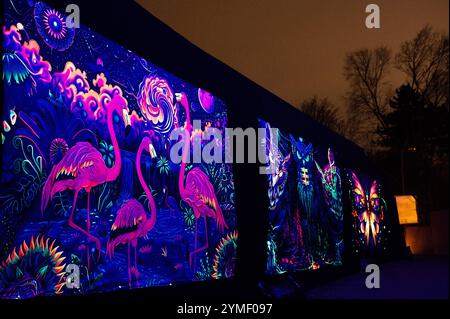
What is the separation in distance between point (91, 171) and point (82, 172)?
0.29ft

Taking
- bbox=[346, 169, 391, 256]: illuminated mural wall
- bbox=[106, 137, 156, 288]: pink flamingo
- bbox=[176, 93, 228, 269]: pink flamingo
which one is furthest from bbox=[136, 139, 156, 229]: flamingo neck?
bbox=[346, 169, 391, 256]: illuminated mural wall

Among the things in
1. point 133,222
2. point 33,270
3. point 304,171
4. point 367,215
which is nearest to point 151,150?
point 133,222

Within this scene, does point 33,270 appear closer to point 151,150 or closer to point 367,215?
point 151,150

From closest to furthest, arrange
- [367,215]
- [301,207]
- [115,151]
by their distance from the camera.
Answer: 1. [115,151]
2. [301,207]
3. [367,215]

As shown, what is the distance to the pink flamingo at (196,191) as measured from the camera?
15.1ft

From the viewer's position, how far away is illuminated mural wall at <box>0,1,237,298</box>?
9.95ft

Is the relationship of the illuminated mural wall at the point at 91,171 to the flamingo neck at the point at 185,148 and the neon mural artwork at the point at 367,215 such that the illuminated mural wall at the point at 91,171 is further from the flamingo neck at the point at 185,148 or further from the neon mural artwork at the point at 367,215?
the neon mural artwork at the point at 367,215

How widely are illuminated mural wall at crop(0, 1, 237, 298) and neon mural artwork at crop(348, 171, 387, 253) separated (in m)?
5.67

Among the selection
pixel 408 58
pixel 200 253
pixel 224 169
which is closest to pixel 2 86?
pixel 200 253

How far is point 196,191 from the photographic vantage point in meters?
4.76

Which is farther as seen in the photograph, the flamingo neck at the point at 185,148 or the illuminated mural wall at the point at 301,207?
the illuminated mural wall at the point at 301,207

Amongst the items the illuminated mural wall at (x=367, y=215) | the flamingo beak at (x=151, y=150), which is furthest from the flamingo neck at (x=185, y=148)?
the illuminated mural wall at (x=367, y=215)

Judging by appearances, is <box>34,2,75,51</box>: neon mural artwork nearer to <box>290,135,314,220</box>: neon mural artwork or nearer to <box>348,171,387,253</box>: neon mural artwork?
<box>290,135,314,220</box>: neon mural artwork
